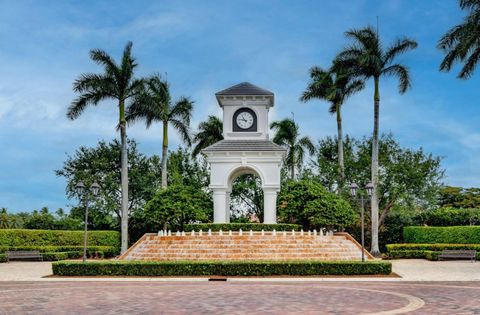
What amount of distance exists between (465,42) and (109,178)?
35.1m

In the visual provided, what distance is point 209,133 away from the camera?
2216 inches

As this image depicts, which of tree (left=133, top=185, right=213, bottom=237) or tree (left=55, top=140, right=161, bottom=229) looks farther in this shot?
tree (left=55, top=140, right=161, bottom=229)

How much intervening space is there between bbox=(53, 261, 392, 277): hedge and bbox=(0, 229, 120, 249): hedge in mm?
16029

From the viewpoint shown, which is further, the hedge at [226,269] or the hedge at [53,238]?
the hedge at [53,238]

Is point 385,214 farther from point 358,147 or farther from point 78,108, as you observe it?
point 78,108

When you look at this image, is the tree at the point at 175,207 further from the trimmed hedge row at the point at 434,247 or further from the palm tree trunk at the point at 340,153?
the trimmed hedge row at the point at 434,247

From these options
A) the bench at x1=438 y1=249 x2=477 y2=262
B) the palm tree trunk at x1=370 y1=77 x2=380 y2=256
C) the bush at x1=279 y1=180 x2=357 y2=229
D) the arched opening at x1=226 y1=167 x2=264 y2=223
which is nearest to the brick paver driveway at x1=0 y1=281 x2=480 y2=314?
the bench at x1=438 y1=249 x2=477 y2=262

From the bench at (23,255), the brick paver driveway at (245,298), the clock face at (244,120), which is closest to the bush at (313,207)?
the clock face at (244,120)

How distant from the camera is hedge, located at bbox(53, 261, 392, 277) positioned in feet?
87.9

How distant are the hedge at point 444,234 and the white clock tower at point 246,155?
1300cm

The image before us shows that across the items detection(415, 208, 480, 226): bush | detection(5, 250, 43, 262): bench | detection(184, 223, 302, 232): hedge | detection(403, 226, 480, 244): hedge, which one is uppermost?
detection(415, 208, 480, 226): bush

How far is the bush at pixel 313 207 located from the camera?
40406mm

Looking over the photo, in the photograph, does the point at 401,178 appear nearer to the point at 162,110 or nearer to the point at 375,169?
the point at 375,169

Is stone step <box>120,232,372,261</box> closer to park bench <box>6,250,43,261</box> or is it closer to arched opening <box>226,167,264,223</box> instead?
park bench <box>6,250,43,261</box>
